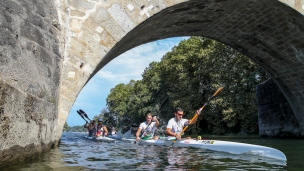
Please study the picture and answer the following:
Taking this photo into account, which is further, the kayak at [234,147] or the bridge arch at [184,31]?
the bridge arch at [184,31]

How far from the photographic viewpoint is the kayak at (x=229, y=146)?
17.2ft

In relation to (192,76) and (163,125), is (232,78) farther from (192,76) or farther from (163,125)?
(163,125)

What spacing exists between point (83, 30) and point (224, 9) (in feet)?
12.1

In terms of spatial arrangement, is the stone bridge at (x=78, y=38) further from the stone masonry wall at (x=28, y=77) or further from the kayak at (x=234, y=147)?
the kayak at (x=234, y=147)

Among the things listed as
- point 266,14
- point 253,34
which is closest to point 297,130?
point 253,34

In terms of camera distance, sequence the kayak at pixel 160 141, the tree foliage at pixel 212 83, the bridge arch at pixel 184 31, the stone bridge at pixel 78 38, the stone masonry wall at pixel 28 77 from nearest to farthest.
Result: the stone masonry wall at pixel 28 77, the stone bridge at pixel 78 38, the bridge arch at pixel 184 31, the kayak at pixel 160 141, the tree foliage at pixel 212 83

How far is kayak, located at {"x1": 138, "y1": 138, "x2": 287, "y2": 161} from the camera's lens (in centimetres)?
525

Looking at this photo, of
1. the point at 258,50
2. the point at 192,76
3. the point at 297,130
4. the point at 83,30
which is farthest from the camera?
the point at 192,76

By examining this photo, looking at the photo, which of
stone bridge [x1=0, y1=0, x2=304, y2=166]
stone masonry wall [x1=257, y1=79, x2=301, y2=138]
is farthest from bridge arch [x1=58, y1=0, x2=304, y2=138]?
stone masonry wall [x1=257, y1=79, x2=301, y2=138]

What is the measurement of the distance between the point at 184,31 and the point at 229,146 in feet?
12.3

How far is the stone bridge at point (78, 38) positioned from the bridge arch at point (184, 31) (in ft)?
0.06

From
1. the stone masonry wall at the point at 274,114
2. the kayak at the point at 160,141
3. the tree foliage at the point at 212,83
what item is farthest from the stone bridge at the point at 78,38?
the tree foliage at the point at 212,83

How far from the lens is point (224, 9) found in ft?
24.3

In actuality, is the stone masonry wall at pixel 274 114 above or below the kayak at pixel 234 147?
above
